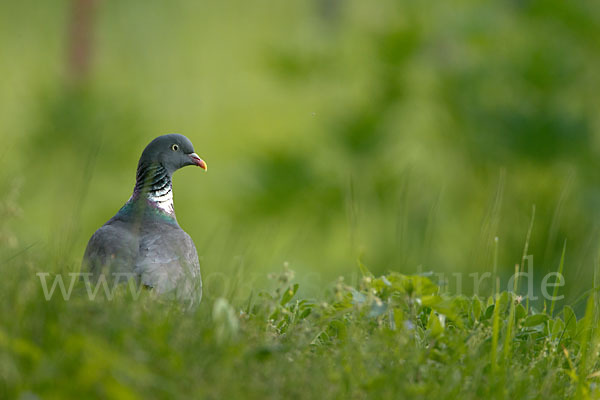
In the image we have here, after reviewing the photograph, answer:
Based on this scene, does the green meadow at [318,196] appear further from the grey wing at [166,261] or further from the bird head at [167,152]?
the bird head at [167,152]

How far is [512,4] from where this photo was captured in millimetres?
10320

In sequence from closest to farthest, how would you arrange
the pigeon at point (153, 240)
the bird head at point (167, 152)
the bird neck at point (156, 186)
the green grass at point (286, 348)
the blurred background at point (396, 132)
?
1. the green grass at point (286, 348)
2. the pigeon at point (153, 240)
3. the bird neck at point (156, 186)
4. the bird head at point (167, 152)
5. the blurred background at point (396, 132)

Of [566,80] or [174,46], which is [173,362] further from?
[174,46]

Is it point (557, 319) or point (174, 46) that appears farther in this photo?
point (174, 46)

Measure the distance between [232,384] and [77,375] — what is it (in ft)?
1.25

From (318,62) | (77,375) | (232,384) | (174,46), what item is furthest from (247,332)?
(174,46)

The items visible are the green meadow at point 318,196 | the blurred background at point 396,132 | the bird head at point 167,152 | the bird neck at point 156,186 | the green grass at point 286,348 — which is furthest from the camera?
the blurred background at point 396,132

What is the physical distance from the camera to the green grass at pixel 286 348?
5.84 ft

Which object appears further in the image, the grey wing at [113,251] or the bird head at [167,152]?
the bird head at [167,152]

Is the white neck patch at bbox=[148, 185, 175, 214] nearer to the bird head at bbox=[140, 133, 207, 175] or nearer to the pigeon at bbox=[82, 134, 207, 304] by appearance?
the pigeon at bbox=[82, 134, 207, 304]

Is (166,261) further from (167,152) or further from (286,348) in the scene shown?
(286,348)

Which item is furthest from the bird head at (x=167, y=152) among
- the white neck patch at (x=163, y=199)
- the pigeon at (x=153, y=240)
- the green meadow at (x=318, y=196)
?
the green meadow at (x=318, y=196)

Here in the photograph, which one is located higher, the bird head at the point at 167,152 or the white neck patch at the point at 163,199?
the bird head at the point at 167,152

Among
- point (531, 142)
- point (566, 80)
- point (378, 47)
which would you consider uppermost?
point (378, 47)
